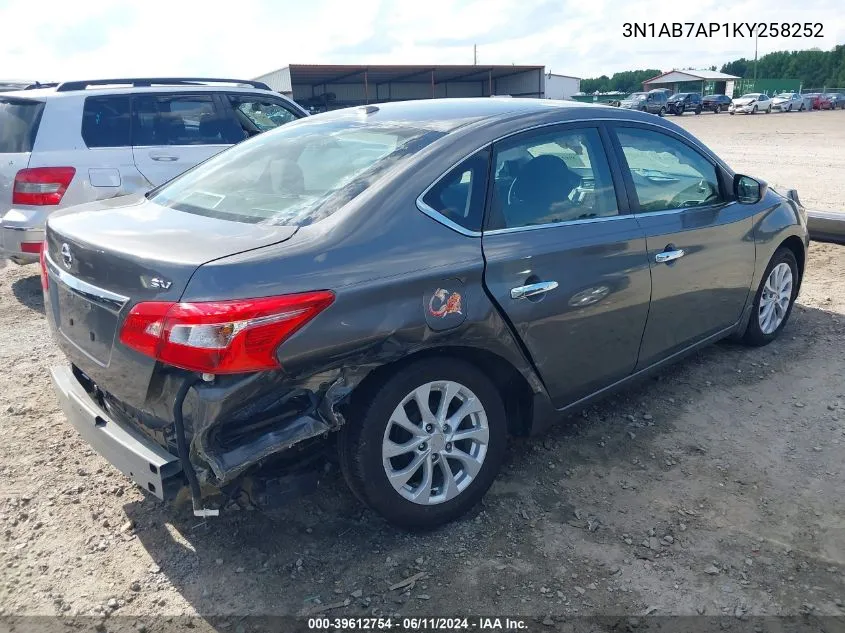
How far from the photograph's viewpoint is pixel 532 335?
9.73ft

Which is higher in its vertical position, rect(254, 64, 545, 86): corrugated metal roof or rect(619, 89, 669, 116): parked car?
rect(254, 64, 545, 86): corrugated metal roof

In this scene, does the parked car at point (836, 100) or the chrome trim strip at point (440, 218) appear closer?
the chrome trim strip at point (440, 218)

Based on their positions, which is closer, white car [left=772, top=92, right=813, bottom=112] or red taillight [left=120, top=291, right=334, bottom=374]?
red taillight [left=120, top=291, right=334, bottom=374]

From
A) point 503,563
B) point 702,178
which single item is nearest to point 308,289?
point 503,563

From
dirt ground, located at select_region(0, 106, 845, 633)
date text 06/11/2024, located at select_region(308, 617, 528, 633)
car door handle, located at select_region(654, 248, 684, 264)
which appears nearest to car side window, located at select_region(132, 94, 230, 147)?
dirt ground, located at select_region(0, 106, 845, 633)

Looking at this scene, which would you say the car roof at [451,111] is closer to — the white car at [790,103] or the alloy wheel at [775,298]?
the alloy wheel at [775,298]

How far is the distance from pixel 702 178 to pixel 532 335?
1779 mm

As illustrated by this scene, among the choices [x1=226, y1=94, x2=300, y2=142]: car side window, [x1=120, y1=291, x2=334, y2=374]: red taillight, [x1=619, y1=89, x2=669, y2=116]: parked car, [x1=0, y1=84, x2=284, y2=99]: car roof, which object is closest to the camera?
[x1=120, y1=291, x2=334, y2=374]: red taillight

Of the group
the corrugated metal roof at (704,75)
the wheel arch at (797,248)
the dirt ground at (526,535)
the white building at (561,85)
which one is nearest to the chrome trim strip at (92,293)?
the dirt ground at (526,535)

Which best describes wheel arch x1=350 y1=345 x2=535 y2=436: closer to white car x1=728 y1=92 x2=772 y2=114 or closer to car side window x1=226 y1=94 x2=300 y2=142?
car side window x1=226 y1=94 x2=300 y2=142

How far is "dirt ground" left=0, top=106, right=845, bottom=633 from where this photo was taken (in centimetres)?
257

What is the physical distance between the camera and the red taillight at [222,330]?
2.24 metres

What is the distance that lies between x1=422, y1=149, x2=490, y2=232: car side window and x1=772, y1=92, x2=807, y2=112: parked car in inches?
2078

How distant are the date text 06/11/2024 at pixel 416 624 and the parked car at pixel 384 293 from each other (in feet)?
1.45
